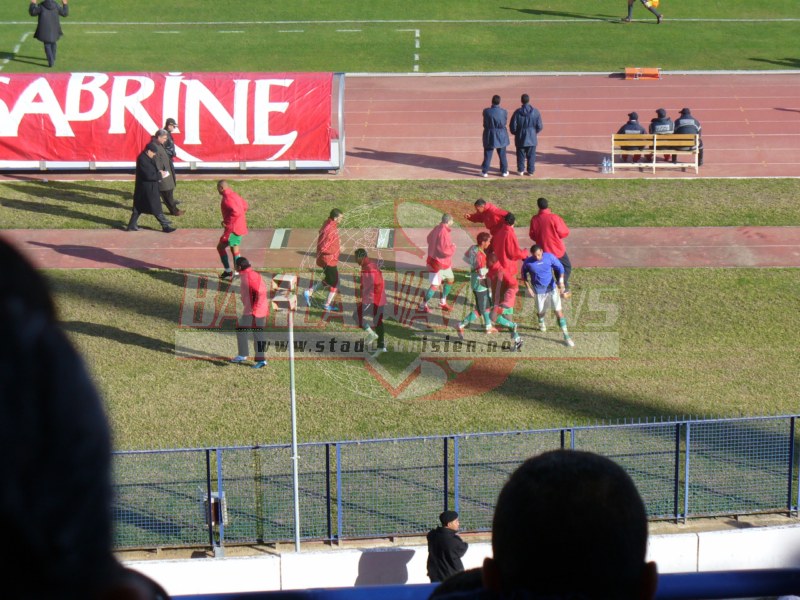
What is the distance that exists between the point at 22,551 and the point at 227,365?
1557cm

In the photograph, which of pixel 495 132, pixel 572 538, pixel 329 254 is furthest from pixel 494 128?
pixel 572 538

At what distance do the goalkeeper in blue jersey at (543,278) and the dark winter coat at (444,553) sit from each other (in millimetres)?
5647

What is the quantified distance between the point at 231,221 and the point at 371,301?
125 inches

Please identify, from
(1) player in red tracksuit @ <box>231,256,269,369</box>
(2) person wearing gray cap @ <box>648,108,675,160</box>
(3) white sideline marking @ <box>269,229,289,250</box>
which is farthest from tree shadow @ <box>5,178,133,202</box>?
(2) person wearing gray cap @ <box>648,108,675,160</box>

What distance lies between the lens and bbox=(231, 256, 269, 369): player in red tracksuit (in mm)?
15523

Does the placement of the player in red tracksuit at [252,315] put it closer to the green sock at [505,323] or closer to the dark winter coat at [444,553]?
the green sock at [505,323]

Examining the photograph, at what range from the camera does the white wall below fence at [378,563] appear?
11.4 meters

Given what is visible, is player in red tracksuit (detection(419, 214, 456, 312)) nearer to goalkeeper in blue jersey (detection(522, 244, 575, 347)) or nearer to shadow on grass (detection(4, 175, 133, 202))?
goalkeeper in blue jersey (detection(522, 244, 575, 347))

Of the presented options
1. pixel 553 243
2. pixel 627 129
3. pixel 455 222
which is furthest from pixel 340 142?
pixel 553 243

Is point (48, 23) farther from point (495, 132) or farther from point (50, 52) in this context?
point (495, 132)

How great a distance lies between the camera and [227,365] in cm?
1617

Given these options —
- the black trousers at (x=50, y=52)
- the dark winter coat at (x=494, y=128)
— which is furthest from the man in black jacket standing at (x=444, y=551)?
the black trousers at (x=50, y=52)

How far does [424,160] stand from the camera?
24.9 m

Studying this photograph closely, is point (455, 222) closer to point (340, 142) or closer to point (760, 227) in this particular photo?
point (340, 142)
